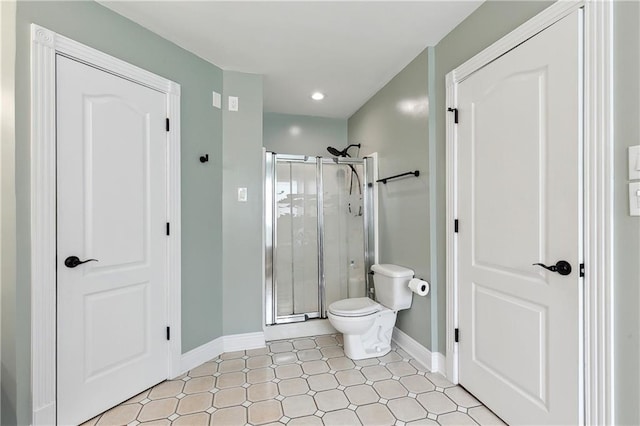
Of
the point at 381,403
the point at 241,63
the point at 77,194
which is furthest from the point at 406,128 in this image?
the point at 77,194

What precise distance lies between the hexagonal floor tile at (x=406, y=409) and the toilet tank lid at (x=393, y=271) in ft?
2.84

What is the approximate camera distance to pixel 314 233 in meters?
3.18

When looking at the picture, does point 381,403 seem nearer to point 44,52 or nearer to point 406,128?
point 406,128

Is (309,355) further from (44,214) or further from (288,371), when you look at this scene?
(44,214)

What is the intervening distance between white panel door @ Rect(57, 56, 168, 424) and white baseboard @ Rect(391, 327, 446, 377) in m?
1.82

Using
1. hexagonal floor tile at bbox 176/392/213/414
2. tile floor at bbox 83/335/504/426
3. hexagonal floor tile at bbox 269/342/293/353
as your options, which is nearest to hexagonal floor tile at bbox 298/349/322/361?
tile floor at bbox 83/335/504/426

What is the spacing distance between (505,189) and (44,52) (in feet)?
8.10

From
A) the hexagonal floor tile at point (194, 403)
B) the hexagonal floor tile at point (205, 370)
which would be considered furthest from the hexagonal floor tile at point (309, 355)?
the hexagonal floor tile at point (194, 403)

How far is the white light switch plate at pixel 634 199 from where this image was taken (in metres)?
1.11

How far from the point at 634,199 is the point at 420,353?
1.72 meters

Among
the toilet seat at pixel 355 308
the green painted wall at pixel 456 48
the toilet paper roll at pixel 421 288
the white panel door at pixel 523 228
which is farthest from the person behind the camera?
the toilet seat at pixel 355 308

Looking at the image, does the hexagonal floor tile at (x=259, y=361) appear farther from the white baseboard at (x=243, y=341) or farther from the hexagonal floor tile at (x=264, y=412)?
the hexagonal floor tile at (x=264, y=412)

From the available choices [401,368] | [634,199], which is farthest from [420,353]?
[634,199]

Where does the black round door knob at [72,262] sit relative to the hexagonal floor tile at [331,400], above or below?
above
